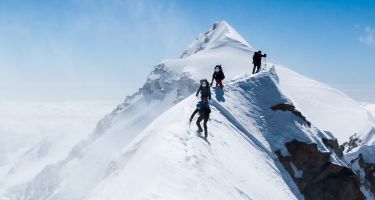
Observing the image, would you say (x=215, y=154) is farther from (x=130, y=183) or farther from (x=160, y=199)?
(x=160, y=199)

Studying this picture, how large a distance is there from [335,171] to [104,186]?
2087 cm

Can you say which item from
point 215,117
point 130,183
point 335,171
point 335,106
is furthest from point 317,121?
point 130,183

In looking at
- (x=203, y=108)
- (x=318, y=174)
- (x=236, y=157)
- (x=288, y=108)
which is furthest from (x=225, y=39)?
(x=203, y=108)

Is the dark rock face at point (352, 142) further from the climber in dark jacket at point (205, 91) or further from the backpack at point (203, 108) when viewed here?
the backpack at point (203, 108)

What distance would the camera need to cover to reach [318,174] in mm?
36781

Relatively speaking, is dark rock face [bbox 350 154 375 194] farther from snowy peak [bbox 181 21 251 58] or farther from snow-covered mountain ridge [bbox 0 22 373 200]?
snowy peak [bbox 181 21 251 58]

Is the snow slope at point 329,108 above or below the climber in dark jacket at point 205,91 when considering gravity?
above

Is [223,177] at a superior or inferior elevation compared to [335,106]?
inferior

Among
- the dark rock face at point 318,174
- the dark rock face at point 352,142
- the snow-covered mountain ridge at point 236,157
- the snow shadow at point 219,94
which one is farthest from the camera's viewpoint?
the dark rock face at point 352,142

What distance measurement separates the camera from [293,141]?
3647 cm

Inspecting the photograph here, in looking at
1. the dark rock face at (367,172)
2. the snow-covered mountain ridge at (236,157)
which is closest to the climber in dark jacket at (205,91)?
the snow-covered mountain ridge at (236,157)

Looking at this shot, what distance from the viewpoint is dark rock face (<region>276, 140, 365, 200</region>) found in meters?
35.8

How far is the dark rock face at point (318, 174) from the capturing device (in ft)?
117

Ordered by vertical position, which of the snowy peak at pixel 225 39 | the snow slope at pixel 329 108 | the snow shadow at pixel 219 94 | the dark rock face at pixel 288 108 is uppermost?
the snowy peak at pixel 225 39
